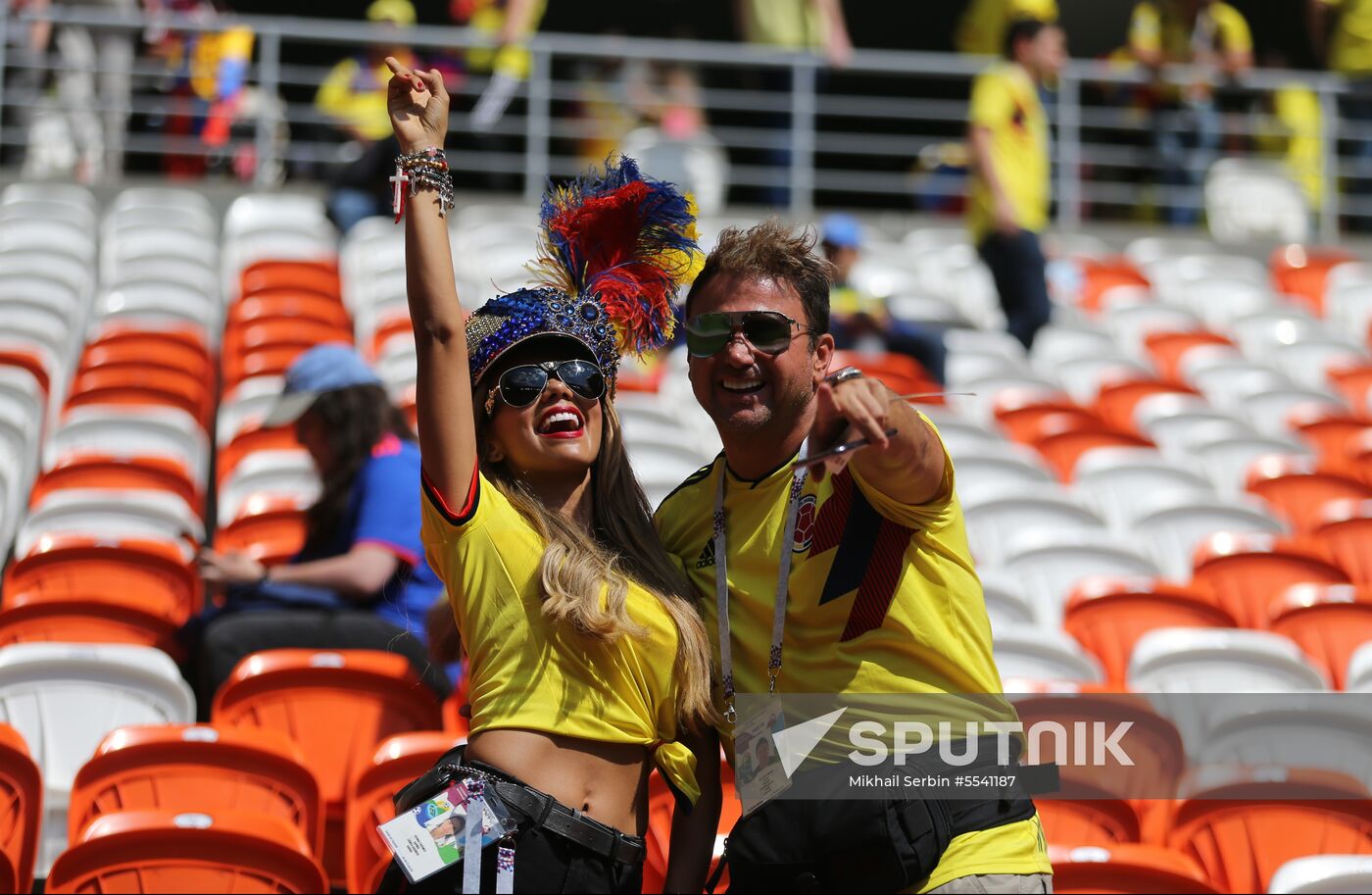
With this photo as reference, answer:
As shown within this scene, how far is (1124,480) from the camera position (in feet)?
23.8

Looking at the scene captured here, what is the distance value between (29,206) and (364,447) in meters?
6.08

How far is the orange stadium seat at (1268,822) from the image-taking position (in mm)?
4039

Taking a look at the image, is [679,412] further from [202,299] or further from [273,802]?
[273,802]

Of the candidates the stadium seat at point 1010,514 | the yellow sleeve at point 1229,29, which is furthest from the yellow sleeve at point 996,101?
the stadium seat at point 1010,514

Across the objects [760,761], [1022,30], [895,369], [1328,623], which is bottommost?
[760,761]

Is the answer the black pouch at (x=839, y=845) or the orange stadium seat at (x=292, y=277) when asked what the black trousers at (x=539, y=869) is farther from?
the orange stadium seat at (x=292, y=277)

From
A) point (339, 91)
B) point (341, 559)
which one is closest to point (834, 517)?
point (341, 559)

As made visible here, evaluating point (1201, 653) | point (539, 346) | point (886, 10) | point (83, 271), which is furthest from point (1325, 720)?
point (886, 10)

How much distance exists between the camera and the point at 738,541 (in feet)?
9.44

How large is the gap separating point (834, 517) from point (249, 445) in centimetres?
471

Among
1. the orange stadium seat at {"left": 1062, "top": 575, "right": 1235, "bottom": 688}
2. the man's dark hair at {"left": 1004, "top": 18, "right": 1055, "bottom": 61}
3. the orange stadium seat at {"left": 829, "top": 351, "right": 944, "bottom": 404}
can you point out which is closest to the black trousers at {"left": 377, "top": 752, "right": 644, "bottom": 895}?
the orange stadium seat at {"left": 1062, "top": 575, "right": 1235, "bottom": 688}

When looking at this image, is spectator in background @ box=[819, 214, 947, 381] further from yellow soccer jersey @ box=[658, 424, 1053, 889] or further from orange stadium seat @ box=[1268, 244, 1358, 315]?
yellow soccer jersey @ box=[658, 424, 1053, 889]

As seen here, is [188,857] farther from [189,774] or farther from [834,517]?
[834,517]

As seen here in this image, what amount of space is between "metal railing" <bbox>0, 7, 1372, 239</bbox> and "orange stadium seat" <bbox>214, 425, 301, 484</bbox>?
4445 millimetres
